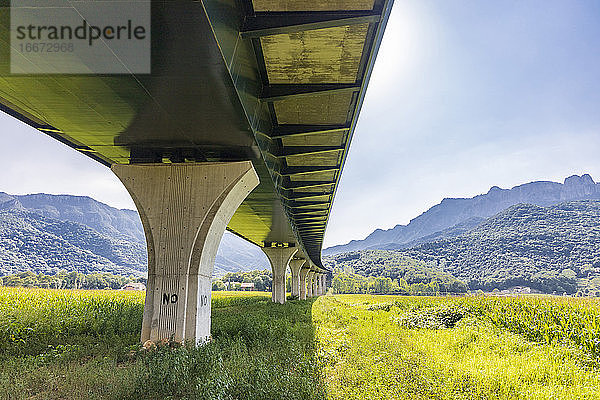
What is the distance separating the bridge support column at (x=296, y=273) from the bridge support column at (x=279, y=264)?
13.2 m

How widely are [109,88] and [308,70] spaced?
13.2ft

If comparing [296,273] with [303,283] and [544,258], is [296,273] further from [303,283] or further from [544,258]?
[544,258]

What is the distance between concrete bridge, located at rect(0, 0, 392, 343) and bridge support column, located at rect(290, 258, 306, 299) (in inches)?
1523

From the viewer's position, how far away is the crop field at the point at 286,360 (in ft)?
24.3

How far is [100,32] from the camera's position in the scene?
20.7 feet

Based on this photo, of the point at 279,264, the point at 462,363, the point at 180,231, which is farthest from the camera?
the point at 279,264

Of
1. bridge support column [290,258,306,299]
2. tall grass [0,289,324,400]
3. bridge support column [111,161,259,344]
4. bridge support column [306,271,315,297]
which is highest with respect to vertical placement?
bridge support column [111,161,259,344]

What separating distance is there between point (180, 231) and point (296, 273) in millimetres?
44018

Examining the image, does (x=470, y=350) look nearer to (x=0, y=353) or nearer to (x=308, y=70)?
(x=308, y=70)

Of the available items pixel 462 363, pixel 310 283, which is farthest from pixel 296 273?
pixel 462 363

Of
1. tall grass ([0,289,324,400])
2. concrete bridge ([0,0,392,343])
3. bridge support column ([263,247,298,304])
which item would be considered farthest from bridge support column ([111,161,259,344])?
bridge support column ([263,247,298,304])

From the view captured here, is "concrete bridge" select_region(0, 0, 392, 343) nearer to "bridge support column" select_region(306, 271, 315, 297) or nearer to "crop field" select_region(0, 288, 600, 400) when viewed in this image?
"crop field" select_region(0, 288, 600, 400)

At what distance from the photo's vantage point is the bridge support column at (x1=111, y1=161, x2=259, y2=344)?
11625 millimetres

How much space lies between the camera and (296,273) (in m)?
55.1
